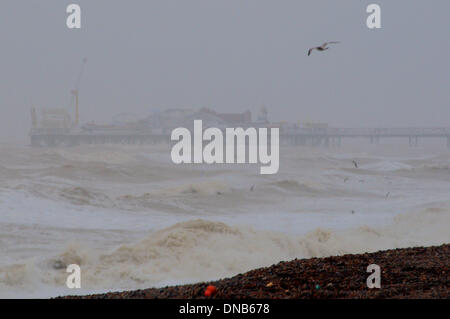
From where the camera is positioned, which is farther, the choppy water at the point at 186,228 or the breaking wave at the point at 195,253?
the choppy water at the point at 186,228

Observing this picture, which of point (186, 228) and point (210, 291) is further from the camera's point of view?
point (186, 228)

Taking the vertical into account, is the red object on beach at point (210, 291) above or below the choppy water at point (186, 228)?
above

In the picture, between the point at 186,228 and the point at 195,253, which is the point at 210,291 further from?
the point at 186,228

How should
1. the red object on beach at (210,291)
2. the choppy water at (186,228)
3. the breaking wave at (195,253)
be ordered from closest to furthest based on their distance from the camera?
the red object on beach at (210,291) < the breaking wave at (195,253) < the choppy water at (186,228)

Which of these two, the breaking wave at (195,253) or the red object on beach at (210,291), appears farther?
the breaking wave at (195,253)

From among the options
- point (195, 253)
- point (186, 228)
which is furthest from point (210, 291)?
point (186, 228)

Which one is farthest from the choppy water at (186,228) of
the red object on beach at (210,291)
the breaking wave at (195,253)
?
the red object on beach at (210,291)

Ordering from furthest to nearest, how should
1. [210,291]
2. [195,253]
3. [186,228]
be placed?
[186,228] < [195,253] < [210,291]

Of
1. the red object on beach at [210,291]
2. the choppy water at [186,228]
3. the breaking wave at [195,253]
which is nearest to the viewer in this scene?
the red object on beach at [210,291]

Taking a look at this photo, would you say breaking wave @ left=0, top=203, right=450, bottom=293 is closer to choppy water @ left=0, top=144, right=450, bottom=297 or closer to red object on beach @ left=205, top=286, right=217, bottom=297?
choppy water @ left=0, top=144, right=450, bottom=297

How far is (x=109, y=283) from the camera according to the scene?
7.75 metres

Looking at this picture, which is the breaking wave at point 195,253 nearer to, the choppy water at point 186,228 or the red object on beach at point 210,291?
the choppy water at point 186,228

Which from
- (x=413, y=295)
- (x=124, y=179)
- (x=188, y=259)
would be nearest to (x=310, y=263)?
(x=413, y=295)
